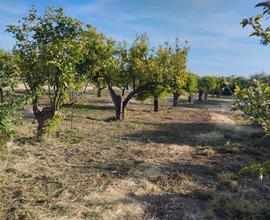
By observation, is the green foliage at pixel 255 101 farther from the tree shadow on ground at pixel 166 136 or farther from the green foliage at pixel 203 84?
the green foliage at pixel 203 84

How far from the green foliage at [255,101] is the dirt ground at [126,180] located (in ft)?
9.65

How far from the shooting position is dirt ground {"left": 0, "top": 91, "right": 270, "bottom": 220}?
5.92m

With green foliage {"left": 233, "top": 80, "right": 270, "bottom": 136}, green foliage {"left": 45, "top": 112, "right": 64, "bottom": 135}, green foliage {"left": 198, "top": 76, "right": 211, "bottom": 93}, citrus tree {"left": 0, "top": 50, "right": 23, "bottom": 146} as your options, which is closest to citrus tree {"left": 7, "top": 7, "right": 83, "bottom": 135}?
green foliage {"left": 45, "top": 112, "right": 64, "bottom": 135}

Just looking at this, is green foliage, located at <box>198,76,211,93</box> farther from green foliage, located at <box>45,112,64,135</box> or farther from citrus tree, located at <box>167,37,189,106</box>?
green foliage, located at <box>45,112,64,135</box>

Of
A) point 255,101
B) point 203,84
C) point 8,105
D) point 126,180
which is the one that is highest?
point 203,84

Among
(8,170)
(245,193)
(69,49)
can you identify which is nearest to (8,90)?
(8,170)

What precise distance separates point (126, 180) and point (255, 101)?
464cm

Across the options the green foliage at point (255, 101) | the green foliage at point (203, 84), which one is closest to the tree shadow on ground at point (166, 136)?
the green foliage at point (255, 101)

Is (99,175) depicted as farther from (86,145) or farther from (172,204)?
(86,145)

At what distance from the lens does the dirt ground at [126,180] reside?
592cm

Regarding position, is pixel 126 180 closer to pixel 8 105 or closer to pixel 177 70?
pixel 8 105

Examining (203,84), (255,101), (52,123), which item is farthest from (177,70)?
(203,84)

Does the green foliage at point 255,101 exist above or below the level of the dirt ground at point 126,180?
above

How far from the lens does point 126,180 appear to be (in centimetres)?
754
